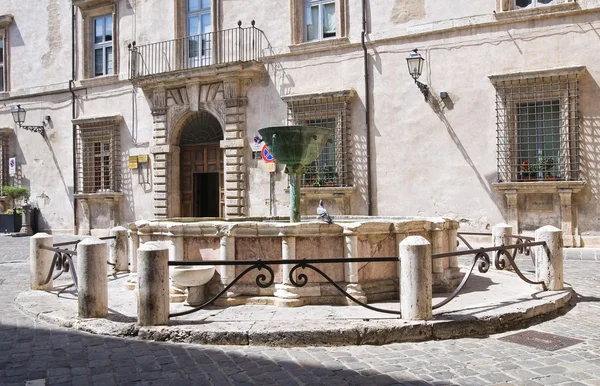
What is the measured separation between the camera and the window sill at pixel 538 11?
11953 mm

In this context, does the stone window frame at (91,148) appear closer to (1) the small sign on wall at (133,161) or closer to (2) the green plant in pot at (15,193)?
(1) the small sign on wall at (133,161)

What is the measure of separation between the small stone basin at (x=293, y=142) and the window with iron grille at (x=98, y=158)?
452 inches

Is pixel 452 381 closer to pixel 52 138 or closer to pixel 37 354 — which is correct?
pixel 37 354

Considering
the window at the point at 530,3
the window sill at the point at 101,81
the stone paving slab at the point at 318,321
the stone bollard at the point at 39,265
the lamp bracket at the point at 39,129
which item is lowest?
the stone paving slab at the point at 318,321

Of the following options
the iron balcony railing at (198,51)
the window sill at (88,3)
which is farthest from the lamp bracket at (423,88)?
the window sill at (88,3)

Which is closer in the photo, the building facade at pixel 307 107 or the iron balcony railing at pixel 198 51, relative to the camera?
the building facade at pixel 307 107

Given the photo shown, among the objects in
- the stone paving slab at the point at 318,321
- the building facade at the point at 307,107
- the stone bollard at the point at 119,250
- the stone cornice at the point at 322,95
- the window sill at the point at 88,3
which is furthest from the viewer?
the window sill at the point at 88,3

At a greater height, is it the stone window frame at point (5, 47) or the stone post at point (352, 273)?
the stone window frame at point (5, 47)

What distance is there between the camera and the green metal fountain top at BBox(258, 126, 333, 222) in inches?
281

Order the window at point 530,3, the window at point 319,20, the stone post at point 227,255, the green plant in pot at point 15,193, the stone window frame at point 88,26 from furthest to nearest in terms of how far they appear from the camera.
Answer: the green plant in pot at point 15,193, the stone window frame at point 88,26, the window at point 319,20, the window at point 530,3, the stone post at point 227,255

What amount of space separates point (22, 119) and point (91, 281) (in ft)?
51.1

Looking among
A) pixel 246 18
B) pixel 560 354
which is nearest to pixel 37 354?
pixel 560 354

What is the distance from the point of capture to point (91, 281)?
215 inches

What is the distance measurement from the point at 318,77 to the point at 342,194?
3167 mm
